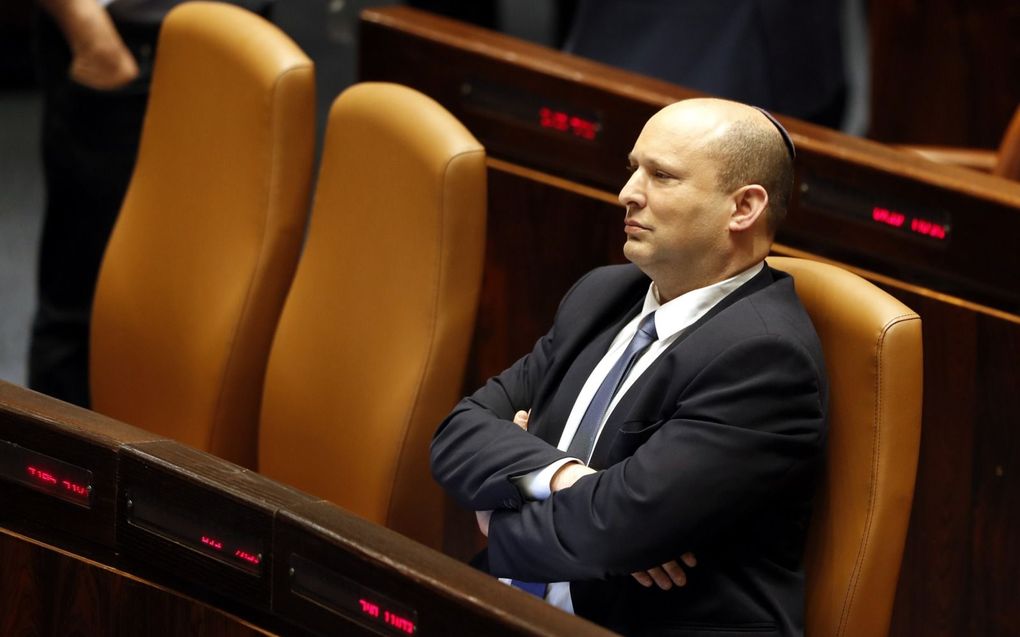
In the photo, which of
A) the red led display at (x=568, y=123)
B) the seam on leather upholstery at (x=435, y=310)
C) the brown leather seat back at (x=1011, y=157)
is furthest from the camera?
the brown leather seat back at (x=1011, y=157)

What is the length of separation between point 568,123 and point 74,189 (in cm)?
91

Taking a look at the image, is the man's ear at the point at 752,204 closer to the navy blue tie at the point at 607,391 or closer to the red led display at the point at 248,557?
the navy blue tie at the point at 607,391

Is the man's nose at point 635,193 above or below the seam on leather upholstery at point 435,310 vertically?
above

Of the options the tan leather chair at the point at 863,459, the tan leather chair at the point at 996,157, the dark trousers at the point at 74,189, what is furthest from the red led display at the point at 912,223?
the dark trousers at the point at 74,189

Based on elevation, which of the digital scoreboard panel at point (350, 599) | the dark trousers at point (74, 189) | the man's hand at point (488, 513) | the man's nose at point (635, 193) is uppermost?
the man's nose at point (635, 193)

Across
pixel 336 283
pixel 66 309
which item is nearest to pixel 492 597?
pixel 336 283

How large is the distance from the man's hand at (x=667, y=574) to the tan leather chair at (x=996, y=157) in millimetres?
878

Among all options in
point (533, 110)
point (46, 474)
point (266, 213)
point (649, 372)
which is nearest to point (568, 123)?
point (533, 110)

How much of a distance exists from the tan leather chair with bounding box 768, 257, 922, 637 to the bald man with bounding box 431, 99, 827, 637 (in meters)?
0.04

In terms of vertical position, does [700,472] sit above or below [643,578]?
above

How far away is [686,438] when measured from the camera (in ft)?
4.38

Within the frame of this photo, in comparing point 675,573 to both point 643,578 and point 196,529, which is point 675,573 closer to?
point 643,578

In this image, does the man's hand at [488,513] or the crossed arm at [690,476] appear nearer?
the crossed arm at [690,476]

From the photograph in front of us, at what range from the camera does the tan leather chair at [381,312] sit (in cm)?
174
